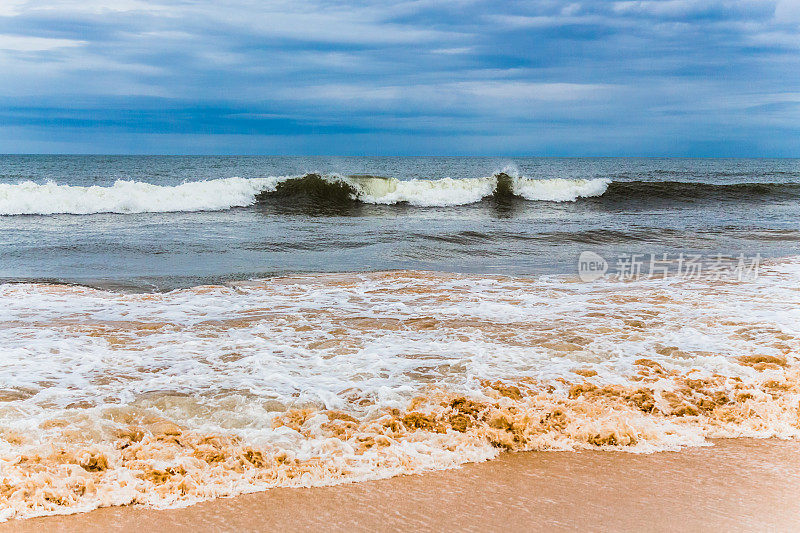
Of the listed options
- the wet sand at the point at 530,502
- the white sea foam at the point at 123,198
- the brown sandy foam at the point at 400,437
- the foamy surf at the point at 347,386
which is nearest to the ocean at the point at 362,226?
the white sea foam at the point at 123,198

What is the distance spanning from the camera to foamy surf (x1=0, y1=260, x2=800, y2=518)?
3.10 m

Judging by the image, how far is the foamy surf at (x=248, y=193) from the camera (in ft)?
62.7

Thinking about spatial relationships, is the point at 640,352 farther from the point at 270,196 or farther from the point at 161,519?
the point at 270,196

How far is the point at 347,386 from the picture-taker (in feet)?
13.7

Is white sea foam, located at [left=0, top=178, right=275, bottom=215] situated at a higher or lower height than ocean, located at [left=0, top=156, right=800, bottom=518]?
higher

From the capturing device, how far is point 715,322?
598 centimetres

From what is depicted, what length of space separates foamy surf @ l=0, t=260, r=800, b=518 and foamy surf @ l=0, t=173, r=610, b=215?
13711mm

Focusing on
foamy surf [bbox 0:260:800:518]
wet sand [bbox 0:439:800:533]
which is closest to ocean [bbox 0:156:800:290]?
foamy surf [bbox 0:260:800:518]

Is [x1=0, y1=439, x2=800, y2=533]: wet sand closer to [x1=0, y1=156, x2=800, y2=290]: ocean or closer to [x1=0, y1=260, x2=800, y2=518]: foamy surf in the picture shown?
[x1=0, y1=260, x2=800, y2=518]: foamy surf

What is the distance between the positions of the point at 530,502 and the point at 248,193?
68.2 feet

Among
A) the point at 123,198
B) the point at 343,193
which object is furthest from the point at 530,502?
the point at 343,193

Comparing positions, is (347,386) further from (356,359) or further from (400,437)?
(400,437)

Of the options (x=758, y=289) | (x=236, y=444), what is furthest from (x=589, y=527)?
(x=758, y=289)

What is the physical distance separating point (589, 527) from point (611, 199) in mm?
24067
